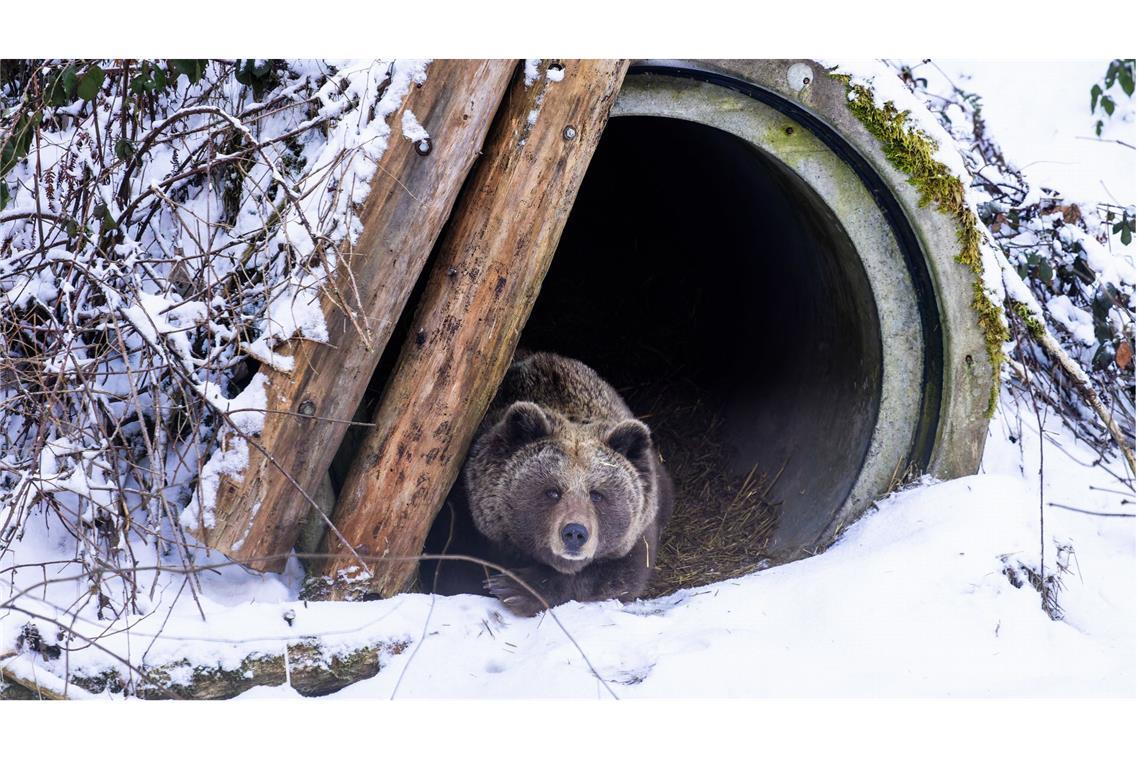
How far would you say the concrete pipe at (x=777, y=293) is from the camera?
527 centimetres

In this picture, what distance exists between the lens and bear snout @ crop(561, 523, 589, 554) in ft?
16.0

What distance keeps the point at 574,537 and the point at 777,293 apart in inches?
127

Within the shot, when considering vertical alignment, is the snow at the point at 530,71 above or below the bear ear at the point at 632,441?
above

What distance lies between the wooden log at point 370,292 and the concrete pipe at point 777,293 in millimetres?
1094

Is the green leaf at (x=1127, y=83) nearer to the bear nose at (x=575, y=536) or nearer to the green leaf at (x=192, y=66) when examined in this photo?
the bear nose at (x=575, y=536)

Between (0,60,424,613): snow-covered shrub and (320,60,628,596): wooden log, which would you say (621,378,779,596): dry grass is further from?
(0,60,424,613): snow-covered shrub

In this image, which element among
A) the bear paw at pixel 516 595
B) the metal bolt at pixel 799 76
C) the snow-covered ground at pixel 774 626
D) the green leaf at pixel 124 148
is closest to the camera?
the snow-covered ground at pixel 774 626

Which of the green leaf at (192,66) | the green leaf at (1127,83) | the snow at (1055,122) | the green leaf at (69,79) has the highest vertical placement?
the snow at (1055,122)

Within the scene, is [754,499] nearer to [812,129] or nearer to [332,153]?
[812,129]

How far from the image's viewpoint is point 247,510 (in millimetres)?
4328

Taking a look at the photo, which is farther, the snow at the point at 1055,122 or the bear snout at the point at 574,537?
the snow at the point at 1055,122

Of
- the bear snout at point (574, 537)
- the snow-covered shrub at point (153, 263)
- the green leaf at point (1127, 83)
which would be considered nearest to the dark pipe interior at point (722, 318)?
the bear snout at point (574, 537)

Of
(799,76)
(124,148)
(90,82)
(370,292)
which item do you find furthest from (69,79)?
(799,76)

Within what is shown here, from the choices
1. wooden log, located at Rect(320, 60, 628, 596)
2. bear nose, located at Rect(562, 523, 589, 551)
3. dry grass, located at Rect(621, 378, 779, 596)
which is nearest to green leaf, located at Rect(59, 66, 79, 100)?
wooden log, located at Rect(320, 60, 628, 596)
